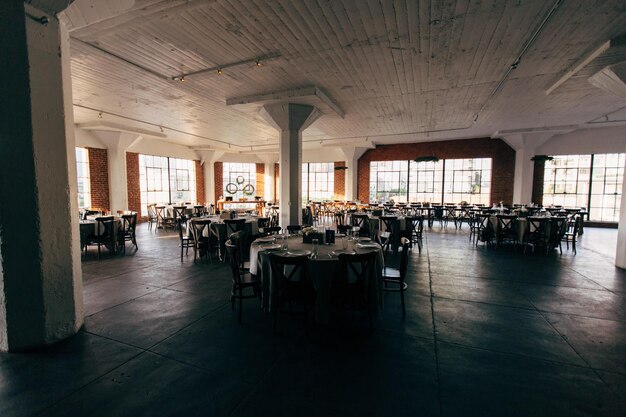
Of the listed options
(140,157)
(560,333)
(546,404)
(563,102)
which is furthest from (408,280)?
(140,157)

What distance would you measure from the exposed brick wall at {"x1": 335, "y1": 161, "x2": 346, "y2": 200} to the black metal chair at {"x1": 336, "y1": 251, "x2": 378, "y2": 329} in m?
12.9

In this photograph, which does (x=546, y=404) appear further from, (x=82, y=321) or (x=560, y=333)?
(x=82, y=321)

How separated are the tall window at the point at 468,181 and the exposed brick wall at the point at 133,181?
1457 cm

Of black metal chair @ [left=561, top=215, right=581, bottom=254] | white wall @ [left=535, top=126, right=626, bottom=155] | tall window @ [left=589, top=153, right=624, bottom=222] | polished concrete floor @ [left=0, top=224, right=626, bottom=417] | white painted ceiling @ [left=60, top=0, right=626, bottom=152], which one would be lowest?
polished concrete floor @ [left=0, top=224, right=626, bottom=417]

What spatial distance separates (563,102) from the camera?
736cm

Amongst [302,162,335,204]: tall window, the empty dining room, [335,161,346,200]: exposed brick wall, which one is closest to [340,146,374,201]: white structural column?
[335,161,346,200]: exposed brick wall

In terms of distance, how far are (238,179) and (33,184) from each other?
15.2 m

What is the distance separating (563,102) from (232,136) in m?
11.1

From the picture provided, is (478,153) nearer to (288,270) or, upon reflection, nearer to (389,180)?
(389,180)

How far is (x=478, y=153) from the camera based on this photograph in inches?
524

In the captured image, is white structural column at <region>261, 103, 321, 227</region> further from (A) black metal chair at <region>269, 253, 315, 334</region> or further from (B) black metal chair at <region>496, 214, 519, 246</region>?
(B) black metal chair at <region>496, 214, 519, 246</region>

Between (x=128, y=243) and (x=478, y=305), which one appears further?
(x=128, y=243)

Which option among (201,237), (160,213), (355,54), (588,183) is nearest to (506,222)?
(355,54)

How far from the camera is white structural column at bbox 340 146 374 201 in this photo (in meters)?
14.7
